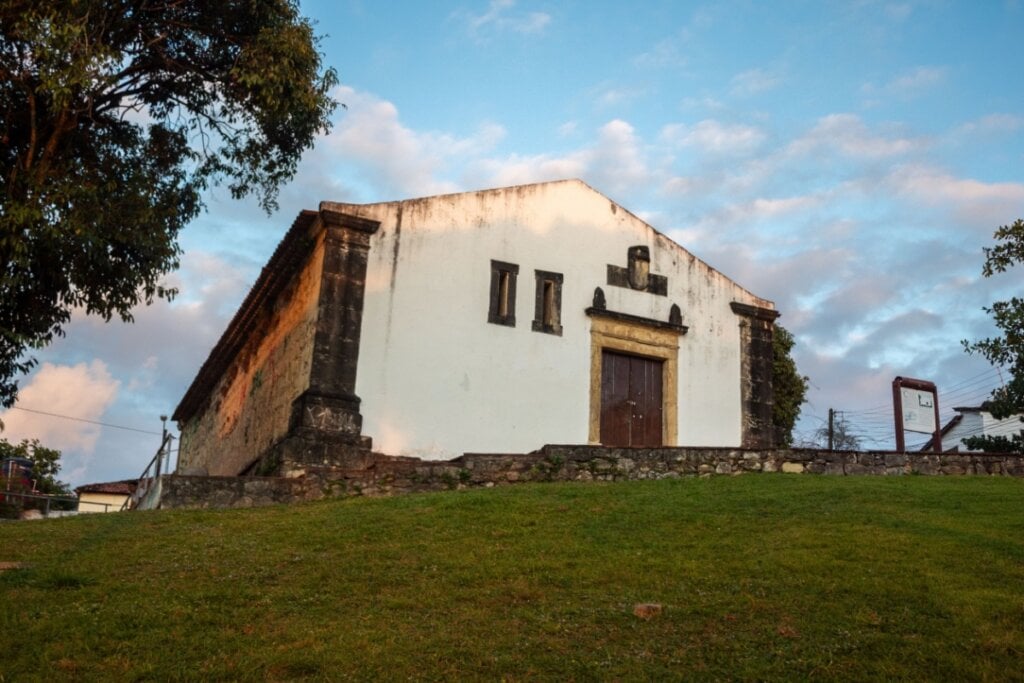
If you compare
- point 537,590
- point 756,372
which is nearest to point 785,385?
point 756,372

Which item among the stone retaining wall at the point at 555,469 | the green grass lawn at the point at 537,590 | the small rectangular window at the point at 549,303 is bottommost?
the green grass lawn at the point at 537,590

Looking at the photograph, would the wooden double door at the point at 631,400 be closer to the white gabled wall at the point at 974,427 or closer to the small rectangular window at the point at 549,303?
the small rectangular window at the point at 549,303

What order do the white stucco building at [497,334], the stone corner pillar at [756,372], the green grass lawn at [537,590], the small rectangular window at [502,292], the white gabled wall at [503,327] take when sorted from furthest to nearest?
the stone corner pillar at [756,372] < the small rectangular window at [502,292] < the white gabled wall at [503,327] < the white stucco building at [497,334] < the green grass lawn at [537,590]

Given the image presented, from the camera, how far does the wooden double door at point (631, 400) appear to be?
19.3 m

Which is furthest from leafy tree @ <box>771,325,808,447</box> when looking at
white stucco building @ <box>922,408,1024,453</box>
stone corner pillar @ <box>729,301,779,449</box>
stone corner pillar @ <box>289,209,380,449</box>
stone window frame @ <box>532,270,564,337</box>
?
white stucco building @ <box>922,408,1024,453</box>

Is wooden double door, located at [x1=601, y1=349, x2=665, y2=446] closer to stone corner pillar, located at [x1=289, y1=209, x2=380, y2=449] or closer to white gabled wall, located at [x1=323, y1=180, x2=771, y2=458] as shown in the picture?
white gabled wall, located at [x1=323, y1=180, x2=771, y2=458]

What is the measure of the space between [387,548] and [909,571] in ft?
15.8

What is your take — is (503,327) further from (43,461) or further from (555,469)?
(43,461)

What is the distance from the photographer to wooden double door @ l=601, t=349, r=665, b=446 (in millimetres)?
19312

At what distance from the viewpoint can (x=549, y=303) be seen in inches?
751

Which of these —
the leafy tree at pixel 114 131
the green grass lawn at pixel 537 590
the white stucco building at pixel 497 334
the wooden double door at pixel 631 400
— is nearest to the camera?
the green grass lawn at pixel 537 590

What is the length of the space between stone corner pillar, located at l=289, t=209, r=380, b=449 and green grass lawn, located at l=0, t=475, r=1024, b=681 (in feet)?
11.0

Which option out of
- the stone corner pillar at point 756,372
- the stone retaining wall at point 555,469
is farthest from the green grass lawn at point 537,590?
the stone corner pillar at point 756,372

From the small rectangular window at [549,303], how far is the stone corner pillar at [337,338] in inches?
127
